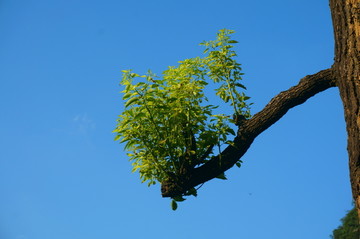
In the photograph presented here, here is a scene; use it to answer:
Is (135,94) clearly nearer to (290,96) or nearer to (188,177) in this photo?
(188,177)

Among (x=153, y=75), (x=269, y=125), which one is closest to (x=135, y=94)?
(x=153, y=75)

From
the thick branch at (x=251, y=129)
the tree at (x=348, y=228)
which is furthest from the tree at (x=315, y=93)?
the tree at (x=348, y=228)

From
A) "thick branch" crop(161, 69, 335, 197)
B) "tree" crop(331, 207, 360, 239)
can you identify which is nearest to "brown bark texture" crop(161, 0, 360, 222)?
"thick branch" crop(161, 69, 335, 197)

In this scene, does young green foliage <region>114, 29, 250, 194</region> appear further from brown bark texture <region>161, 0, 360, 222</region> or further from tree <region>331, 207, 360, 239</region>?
tree <region>331, 207, 360, 239</region>

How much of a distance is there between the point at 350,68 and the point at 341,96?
0.31 m

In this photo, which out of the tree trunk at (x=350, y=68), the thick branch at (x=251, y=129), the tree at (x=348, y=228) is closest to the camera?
the tree trunk at (x=350, y=68)

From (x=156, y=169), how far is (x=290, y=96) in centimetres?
175

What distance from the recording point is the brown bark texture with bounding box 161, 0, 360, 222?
170 inches

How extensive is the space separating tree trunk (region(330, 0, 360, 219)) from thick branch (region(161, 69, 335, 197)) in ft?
0.90

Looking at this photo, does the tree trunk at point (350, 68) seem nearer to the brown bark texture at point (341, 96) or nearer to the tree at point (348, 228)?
the brown bark texture at point (341, 96)

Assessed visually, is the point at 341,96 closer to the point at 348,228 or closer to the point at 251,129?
the point at 251,129

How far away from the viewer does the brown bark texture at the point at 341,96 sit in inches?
170

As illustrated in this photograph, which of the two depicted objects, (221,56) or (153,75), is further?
(221,56)

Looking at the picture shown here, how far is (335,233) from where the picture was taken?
2573 centimetres
